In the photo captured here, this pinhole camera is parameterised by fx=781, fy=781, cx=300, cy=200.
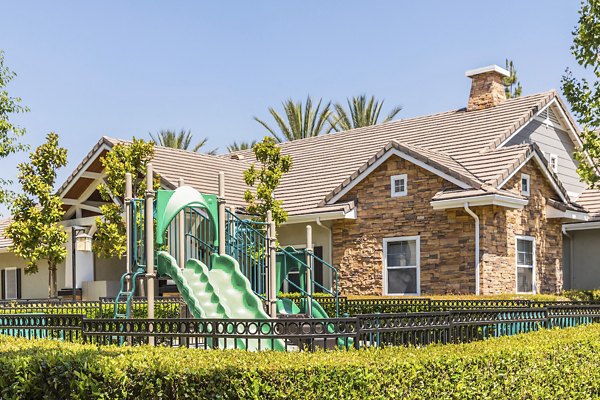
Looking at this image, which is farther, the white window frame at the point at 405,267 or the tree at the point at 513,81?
the tree at the point at 513,81

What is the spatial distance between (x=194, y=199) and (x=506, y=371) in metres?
6.61

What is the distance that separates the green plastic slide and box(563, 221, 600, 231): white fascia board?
14414mm

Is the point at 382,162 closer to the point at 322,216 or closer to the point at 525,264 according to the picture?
the point at 322,216

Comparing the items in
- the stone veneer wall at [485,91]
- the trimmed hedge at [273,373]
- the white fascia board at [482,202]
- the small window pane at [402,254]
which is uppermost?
the stone veneer wall at [485,91]

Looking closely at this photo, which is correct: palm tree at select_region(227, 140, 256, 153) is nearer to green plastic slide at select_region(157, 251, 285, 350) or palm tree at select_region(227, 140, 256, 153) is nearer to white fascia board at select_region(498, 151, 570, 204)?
white fascia board at select_region(498, 151, 570, 204)

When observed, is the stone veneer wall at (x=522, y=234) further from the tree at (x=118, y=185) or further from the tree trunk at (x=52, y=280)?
the tree trunk at (x=52, y=280)

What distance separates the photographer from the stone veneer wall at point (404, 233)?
20.5m

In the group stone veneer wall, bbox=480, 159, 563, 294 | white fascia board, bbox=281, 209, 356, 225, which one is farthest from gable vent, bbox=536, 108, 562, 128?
white fascia board, bbox=281, 209, 356, 225

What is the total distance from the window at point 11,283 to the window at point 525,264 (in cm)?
1921

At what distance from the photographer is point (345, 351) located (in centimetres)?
731

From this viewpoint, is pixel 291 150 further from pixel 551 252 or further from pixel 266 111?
pixel 266 111

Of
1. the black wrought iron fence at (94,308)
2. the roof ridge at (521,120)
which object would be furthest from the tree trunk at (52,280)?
the roof ridge at (521,120)

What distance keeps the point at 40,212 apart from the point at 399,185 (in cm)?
1072

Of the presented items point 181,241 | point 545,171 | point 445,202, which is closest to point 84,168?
point 445,202
